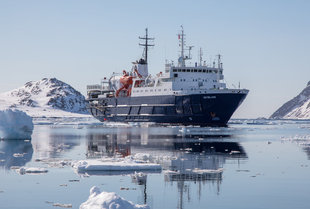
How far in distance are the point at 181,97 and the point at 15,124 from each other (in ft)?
99.5

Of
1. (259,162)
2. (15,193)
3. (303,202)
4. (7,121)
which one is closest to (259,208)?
(303,202)

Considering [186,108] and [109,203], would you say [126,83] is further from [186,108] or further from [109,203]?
Answer: [109,203]

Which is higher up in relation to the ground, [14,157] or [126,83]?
[126,83]

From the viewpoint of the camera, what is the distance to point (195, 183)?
16188 millimetres

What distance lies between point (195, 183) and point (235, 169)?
13.2ft

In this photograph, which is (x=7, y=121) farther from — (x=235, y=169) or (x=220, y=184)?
(x=220, y=184)

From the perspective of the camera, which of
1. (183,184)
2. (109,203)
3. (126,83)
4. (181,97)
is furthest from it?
(126,83)

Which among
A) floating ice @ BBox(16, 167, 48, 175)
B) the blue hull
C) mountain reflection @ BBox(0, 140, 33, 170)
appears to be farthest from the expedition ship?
floating ice @ BBox(16, 167, 48, 175)

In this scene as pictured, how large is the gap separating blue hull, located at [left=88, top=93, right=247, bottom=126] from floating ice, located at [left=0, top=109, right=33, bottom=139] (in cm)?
2802

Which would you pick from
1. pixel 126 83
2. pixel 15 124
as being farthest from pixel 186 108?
pixel 15 124

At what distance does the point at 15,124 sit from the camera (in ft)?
115

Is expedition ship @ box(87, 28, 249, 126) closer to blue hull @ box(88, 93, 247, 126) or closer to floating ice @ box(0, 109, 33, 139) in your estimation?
blue hull @ box(88, 93, 247, 126)

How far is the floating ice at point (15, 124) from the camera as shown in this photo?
3434 centimetres

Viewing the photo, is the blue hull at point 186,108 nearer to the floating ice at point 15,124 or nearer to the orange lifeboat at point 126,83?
the orange lifeboat at point 126,83
